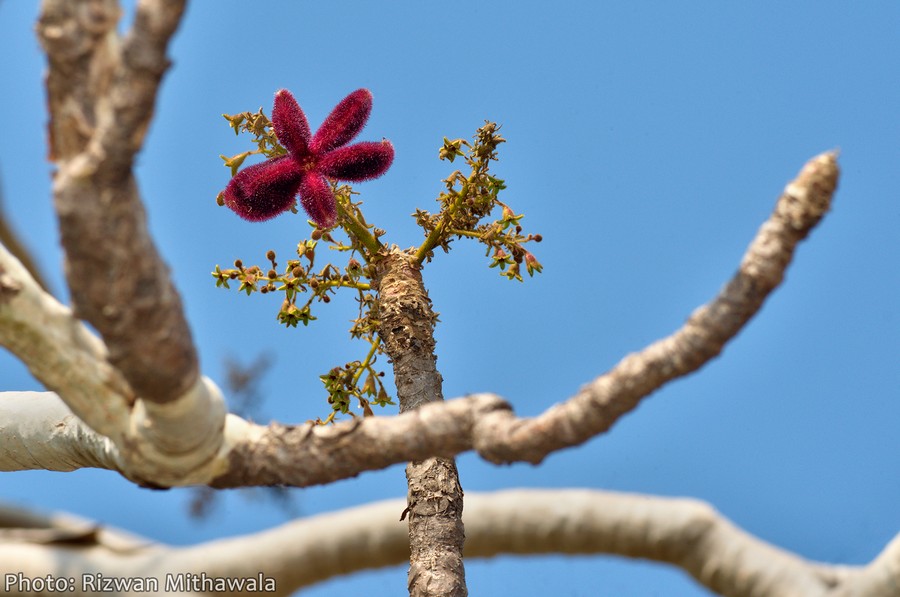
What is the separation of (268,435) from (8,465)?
1567mm

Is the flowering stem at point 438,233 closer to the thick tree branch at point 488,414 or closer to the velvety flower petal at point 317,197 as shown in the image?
the velvety flower petal at point 317,197

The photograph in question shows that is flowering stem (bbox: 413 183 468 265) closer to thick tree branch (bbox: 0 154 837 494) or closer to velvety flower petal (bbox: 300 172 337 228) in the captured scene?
velvety flower petal (bbox: 300 172 337 228)

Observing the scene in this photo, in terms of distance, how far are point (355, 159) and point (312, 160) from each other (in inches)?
7.4

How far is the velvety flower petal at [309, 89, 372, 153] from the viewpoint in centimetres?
421

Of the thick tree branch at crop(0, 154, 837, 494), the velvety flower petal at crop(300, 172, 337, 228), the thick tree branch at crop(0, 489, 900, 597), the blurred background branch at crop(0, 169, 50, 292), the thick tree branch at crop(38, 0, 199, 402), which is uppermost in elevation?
the velvety flower petal at crop(300, 172, 337, 228)

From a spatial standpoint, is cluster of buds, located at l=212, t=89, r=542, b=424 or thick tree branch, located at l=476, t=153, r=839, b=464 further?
cluster of buds, located at l=212, t=89, r=542, b=424

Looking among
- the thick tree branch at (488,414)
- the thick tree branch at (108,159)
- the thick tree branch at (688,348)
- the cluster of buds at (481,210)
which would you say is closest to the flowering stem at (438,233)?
the cluster of buds at (481,210)

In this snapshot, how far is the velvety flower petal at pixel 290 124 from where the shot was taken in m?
4.18

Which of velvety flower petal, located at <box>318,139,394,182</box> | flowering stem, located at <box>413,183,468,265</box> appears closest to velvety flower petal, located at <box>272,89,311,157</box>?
velvety flower petal, located at <box>318,139,394,182</box>

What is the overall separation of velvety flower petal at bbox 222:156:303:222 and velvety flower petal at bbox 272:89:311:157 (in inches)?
2.6

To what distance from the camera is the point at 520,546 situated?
12.1 feet

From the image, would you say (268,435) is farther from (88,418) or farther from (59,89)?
(59,89)

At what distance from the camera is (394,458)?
279 cm

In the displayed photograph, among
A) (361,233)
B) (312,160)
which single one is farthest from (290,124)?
(361,233)
